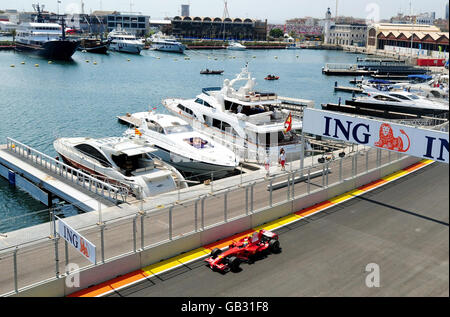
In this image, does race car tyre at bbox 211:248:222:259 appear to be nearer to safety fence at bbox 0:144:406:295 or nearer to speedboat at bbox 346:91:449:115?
safety fence at bbox 0:144:406:295

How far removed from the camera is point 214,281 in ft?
45.1

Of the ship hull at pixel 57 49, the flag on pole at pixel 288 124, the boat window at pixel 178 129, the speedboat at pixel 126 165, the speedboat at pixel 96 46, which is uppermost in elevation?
the speedboat at pixel 96 46

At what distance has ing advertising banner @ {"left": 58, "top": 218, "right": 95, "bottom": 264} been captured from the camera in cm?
1267

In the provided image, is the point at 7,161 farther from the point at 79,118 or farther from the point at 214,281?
the point at 79,118

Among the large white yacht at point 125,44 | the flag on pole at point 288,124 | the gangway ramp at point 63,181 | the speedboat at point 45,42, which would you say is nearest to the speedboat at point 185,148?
the flag on pole at point 288,124

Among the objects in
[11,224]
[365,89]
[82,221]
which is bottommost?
A: [11,224]

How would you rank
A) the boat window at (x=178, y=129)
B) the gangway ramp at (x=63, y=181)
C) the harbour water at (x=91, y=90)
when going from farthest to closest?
the harbour water at (x=91, y=90) < the boat window at (x=178, y=129) < the gangway ramp at (x=63, y=181)

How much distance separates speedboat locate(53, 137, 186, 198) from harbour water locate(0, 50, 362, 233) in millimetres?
2955

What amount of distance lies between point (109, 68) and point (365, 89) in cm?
6733

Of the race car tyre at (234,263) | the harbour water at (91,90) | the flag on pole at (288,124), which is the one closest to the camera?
the race car tyre at (234,263)

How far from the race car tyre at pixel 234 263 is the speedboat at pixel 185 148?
12.9m

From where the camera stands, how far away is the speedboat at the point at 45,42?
393 feet

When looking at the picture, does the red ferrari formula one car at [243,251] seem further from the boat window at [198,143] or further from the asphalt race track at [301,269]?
the boat window at [198,143]
